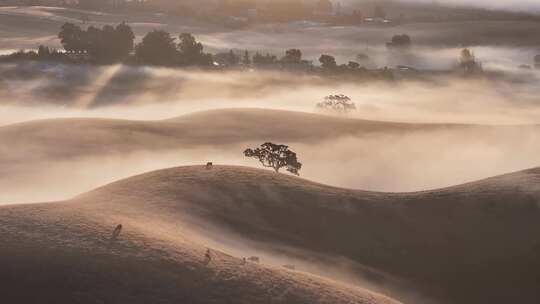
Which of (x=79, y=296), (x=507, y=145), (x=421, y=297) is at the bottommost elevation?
(x=421, y=297)

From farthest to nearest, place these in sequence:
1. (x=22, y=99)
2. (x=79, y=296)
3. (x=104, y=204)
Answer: (x=22, y=99)
(x=104, y=204)
(x=79, y=296)

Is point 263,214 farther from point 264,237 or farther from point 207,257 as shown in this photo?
point 207,257

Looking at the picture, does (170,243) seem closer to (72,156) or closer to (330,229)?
(330,229)

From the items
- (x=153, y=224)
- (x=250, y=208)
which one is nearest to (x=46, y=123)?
(x=250, y=208)

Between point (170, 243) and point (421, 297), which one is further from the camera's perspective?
point (421, 297)

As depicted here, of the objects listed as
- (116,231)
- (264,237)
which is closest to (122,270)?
(116,231)

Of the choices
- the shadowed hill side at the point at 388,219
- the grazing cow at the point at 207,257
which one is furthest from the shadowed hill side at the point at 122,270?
the shadowed hill side at the point at 388,219
